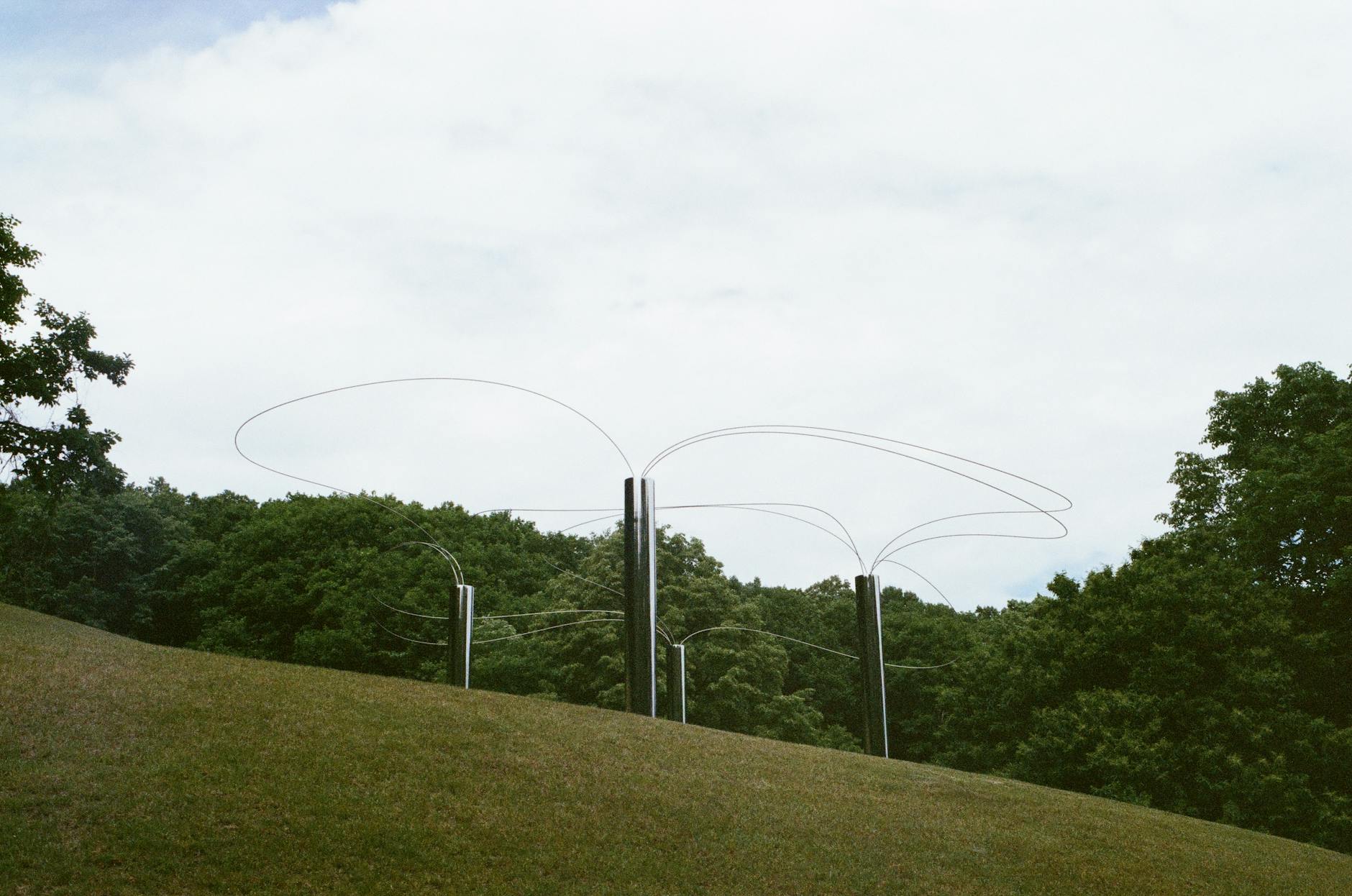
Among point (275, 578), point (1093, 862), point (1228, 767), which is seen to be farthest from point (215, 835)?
point (275, 578)

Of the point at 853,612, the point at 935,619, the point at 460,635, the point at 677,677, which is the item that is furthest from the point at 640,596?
the point at 853,612

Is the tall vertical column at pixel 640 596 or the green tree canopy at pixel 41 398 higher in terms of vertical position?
the green tree canopy at pixel 41 398

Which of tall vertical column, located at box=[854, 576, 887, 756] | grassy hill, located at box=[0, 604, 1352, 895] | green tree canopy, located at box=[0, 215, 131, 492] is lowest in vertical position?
grassy hill, located at box=[0, 604, 1352, 895]

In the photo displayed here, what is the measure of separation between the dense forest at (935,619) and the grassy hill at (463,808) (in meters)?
13.8

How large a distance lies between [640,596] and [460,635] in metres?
6.67

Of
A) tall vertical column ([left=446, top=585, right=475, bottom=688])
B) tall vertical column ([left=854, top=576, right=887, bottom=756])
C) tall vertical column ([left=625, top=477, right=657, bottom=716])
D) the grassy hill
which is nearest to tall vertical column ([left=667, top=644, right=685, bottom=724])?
tall vertical column ([left=854, top=576, right=887, bottom=756])

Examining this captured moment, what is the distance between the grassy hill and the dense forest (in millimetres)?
13779

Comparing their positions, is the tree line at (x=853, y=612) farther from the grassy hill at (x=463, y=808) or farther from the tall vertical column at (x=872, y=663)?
the grassy hill at (x=463, y=808)

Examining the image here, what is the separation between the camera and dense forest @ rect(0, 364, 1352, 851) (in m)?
36.4

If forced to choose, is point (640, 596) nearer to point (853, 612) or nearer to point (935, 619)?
point (935, 619)

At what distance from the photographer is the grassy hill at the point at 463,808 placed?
1188cm

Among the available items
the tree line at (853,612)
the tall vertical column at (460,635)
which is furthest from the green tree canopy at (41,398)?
the tall vertical column at (460,635)

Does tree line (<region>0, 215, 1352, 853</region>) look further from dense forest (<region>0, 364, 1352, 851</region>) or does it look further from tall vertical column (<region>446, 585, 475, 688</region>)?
tall vertical column (<region>446, 585, 475, 688</region>)

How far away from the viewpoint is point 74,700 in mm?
16328
